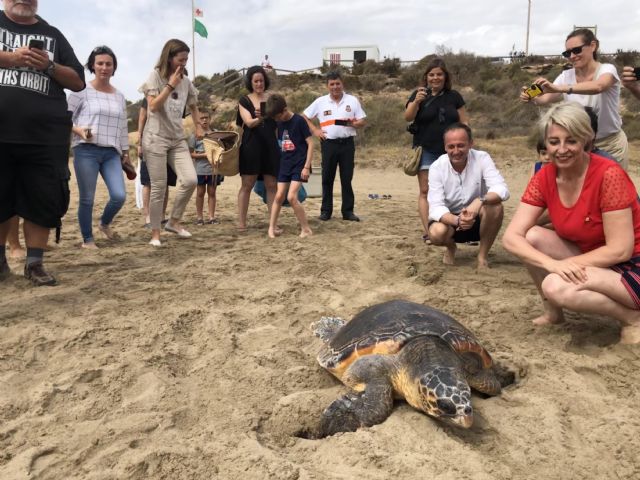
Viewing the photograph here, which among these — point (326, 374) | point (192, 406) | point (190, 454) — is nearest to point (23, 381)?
point (192, 406)

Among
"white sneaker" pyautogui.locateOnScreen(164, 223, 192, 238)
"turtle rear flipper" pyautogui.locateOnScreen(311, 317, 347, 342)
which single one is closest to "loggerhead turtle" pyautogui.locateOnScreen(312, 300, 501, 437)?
"turtle rear flipper" pyautogui.locateOnScreen(311, 317, 347, 342)

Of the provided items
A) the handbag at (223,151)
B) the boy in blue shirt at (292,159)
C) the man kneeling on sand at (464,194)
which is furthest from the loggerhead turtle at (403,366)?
the handbag at (223,151)

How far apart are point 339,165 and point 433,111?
155 cm

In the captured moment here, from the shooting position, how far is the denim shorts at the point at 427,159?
16.9ft

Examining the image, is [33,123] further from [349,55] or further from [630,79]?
[349,55]

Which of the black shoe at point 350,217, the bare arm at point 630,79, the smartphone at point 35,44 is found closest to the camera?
the smartphone at point 35,44

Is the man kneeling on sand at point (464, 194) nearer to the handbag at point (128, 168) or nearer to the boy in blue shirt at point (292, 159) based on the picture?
the boy in blue shirt at point (292, 159)

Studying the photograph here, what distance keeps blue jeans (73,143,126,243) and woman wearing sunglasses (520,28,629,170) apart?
383 cm

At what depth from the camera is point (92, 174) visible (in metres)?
4.93

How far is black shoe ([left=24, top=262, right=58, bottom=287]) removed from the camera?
3879mm

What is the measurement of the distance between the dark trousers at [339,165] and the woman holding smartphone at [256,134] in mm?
769

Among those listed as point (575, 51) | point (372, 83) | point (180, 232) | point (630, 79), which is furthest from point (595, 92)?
point (372, 83)

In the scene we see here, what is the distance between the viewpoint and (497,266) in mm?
4422

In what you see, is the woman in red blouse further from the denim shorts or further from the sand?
the denim shorts
